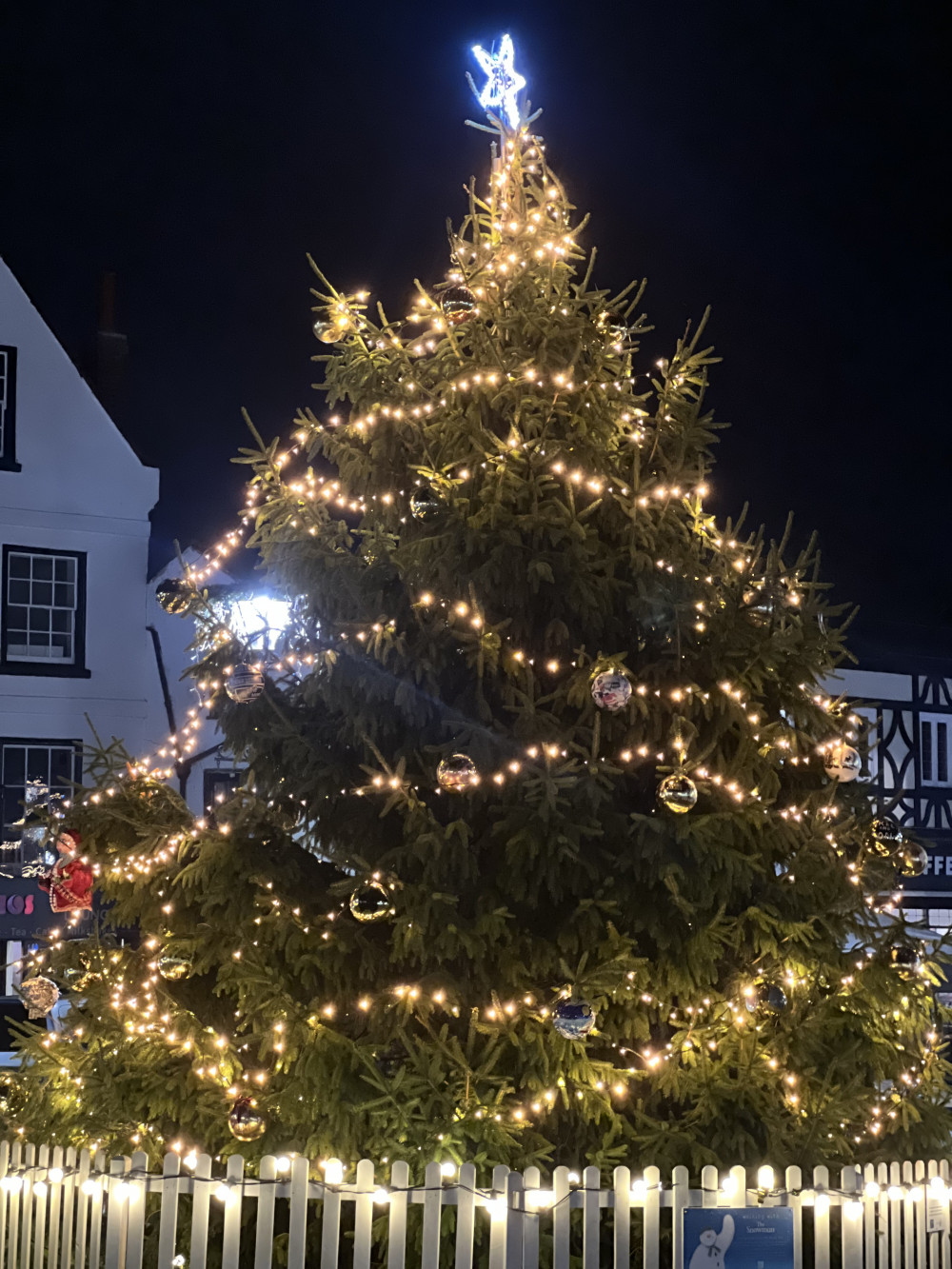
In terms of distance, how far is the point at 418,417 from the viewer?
7223 mm

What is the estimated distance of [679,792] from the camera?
20.5 feet

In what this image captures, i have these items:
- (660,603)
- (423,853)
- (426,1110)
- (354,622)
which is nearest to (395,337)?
(354,622)

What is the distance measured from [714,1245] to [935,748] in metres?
22.9

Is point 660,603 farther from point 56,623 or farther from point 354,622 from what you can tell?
point 56,623

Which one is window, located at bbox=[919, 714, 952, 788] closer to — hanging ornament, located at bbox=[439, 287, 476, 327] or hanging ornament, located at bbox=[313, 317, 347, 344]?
hanging ornament, located at bbox=[439, 287, 476, 327]

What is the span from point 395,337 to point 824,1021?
429 cm

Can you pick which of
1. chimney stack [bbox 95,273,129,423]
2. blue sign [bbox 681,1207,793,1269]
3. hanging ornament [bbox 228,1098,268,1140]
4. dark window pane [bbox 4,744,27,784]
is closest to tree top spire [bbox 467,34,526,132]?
hanging ornament [bbox 228,1098,268,1140]

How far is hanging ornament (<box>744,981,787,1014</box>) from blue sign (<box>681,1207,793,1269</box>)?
1174mm

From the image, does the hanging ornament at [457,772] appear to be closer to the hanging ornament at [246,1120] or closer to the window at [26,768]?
the hanging ornament at [246,1120]

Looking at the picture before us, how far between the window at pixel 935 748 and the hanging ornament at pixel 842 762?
2054 centimetres

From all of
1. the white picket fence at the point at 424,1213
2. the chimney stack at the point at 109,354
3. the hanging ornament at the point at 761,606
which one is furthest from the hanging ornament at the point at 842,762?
the chimney stack at the point at 109,354

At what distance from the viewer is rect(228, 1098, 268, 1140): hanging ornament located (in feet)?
20.1

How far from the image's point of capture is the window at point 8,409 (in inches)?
766

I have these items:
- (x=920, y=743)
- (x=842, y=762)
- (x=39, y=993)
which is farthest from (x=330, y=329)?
(x=920, y=743)
